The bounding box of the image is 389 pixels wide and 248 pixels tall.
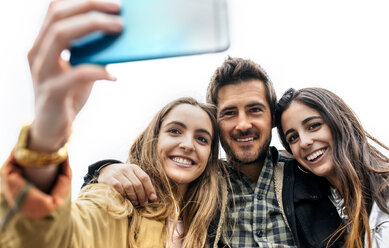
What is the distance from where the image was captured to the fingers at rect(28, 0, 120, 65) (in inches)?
24.3

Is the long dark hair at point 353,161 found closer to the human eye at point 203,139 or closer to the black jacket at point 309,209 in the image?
the black jacket at point 309,209

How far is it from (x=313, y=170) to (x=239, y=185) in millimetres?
421

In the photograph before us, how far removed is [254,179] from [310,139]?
0.45 metres

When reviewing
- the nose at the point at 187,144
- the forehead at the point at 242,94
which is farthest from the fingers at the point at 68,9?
the forehead at the point at 242,94

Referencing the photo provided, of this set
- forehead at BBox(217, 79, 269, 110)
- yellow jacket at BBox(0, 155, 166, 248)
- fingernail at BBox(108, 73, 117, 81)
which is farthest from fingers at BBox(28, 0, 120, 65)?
forehead at BBox(217, 79, 269, 110)

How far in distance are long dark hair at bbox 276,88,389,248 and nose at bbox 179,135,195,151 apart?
0.63 meters

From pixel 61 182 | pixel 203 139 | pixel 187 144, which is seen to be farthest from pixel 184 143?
pixel 61 182

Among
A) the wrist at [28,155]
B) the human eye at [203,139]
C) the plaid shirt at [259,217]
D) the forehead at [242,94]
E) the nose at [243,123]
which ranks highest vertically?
the forehead at [242,94]

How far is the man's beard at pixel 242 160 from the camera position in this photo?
1866 mm

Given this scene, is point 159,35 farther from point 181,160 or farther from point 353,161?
point 353,161

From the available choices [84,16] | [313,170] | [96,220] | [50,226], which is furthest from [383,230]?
[84,16]

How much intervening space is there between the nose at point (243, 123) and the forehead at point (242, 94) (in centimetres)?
7

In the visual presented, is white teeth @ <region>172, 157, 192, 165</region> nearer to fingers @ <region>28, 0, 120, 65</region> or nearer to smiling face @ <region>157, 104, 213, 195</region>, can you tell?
smiling face @ <region>157, 104, 213, 195</region>

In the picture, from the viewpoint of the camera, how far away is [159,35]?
2.12 ft
